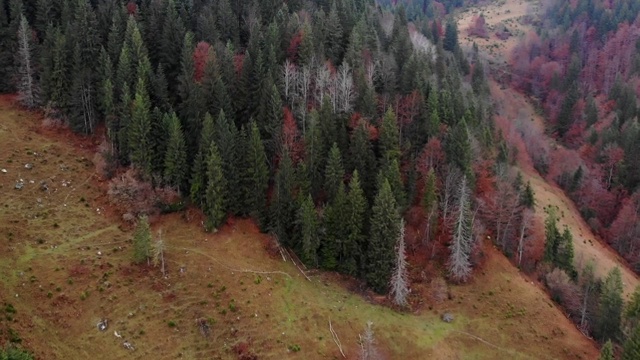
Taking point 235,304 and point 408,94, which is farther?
point 408,94

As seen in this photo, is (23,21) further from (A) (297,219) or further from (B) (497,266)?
(B) (497,266)

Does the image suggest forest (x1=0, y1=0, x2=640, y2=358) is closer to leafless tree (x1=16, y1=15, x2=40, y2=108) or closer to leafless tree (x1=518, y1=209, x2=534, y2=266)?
Result: leafless tree (x1=16, y1=15, x2=40, y2=108)

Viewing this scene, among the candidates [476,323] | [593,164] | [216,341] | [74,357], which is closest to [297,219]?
[216,341]

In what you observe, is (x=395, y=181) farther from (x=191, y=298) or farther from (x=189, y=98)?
(x=189, y=98)

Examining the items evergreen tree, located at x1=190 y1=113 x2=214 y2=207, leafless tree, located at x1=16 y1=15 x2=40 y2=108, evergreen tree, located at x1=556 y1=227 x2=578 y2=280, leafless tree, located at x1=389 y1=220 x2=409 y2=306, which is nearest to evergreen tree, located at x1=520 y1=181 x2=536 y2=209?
evergreen tree, located at x1=556 y1=227 x2=578 y2=280

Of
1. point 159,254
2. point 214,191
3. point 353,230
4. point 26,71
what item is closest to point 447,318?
point 353,230
